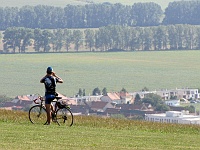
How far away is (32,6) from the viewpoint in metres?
196

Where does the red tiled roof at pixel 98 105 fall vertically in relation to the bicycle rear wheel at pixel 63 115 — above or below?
below

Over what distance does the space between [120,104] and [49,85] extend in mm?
56921

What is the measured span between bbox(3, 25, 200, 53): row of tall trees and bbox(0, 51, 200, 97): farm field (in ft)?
18.5

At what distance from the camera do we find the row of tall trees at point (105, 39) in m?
151

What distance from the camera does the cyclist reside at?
21.3m

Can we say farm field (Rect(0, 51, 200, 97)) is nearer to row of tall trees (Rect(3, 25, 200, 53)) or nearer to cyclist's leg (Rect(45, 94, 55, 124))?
row of tall trees (Rect(3, 25, 200, 53))

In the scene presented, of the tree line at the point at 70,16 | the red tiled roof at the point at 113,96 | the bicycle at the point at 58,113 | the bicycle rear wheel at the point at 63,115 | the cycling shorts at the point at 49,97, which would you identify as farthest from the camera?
the tree line at the point at 70,16

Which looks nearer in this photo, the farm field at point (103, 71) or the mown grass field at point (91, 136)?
the mown grass field at point (91, 136)

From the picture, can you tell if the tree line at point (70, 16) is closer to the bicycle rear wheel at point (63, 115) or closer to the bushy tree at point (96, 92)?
the bushy tree at point (96, 92)

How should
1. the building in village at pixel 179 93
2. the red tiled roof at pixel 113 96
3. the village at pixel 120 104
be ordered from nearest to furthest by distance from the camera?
the village at pixel 120 104 → the red tiled roof at pixel 113 96 → the building in village at pixel 179 93

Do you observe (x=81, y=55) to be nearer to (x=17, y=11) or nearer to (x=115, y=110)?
(x=17, y=11)

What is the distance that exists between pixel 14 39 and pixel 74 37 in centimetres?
1107

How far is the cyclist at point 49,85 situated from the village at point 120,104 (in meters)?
33.7

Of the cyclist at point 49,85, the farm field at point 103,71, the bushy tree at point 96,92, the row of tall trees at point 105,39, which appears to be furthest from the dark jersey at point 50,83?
the row of tall trees at point 105,39
